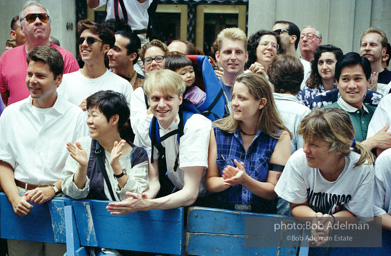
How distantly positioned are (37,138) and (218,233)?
177 cm

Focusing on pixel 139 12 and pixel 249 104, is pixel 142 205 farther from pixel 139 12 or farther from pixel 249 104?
pixel 139 12

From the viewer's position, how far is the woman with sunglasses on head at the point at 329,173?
2898mm

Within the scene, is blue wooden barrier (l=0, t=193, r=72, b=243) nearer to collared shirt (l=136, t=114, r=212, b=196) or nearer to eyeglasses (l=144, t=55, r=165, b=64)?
collared shirt (l=136, t=114, r=212, b=196)

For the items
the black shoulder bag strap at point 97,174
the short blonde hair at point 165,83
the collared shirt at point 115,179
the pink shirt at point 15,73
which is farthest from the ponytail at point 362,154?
the pink shirt at point 15,73

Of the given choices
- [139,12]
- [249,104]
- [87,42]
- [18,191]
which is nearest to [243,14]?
[139,12]

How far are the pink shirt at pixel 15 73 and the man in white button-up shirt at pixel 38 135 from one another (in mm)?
901

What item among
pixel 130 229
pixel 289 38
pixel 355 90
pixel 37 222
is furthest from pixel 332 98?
pixel 37 222

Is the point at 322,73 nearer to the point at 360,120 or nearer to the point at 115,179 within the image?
the point at 360,120

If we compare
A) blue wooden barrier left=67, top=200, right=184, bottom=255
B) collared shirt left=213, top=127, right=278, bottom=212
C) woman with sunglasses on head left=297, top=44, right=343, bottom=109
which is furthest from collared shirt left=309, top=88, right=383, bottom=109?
blue wooden barrier left=67, top=200, right=184, bottom=255

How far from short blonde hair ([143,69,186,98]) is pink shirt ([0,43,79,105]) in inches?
71.7

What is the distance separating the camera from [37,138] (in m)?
3.70

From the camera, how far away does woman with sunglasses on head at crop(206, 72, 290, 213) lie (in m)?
3.23

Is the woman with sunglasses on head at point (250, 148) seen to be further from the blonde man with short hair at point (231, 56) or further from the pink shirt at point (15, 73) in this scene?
the pink shirt at point (15, 73)

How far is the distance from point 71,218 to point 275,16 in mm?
6138
